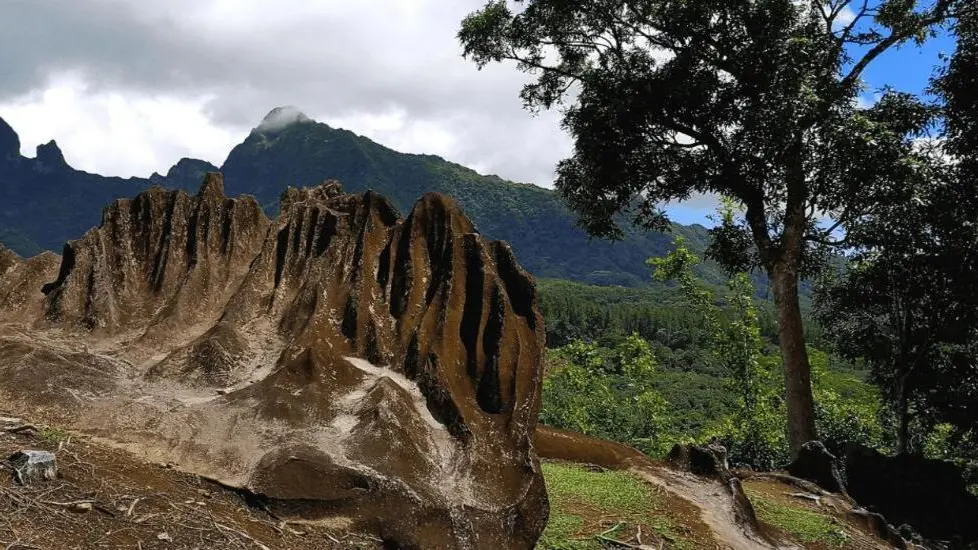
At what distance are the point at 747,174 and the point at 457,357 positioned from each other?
34.6 feet

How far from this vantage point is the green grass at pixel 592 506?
862 centimetres

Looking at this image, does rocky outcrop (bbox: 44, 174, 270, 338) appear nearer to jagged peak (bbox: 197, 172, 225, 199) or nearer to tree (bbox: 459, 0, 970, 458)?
jagged peak (bbox: 197, 172, 225, 199)

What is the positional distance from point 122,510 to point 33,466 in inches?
30.6

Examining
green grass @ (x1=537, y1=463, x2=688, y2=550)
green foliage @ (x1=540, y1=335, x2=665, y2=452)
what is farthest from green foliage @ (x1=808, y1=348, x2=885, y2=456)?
green grass @ (x1=537, y1=463, x2=688, y2=550)

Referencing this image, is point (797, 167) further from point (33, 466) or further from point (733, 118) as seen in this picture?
point (33, 466)

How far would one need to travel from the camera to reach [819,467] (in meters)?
14.5

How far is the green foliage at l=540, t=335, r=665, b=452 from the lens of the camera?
2655 cm

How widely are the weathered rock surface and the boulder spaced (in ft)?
27.9

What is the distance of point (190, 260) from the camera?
10.3 m

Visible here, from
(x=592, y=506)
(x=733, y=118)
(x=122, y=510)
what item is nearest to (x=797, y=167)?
(x=733, y=118)

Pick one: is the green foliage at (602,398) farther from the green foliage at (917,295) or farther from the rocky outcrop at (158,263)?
the rocky outcrop at (158,263)

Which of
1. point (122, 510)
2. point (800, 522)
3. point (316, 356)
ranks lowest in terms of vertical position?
point (800, 522)

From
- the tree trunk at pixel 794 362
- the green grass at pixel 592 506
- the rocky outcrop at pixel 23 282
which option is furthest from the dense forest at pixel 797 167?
the rocky outcrop at pixel 23 282

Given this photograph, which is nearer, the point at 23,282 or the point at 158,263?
the point at 23,282
